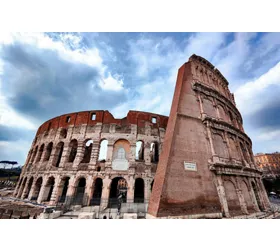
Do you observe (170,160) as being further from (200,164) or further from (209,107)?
(209,107)

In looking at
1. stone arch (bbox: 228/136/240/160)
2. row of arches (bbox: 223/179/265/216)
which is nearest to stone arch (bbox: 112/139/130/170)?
row of arches (bbox: 223/179/265/216)

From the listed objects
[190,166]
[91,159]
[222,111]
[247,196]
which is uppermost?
[222,111]

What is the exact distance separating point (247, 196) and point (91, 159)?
49.5 ft

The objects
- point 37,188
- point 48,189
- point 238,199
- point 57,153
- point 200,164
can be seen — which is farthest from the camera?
point 57,153

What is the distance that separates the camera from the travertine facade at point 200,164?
27.6ft

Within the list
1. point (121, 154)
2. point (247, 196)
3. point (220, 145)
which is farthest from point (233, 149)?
point (121, 154)

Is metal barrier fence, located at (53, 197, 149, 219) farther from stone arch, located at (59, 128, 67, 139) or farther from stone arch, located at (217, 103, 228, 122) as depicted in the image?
stone arch, located at (217, 103, 228, 122)

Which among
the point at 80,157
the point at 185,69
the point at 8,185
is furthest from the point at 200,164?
the point at 8,185

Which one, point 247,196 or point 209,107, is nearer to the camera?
point 247,196

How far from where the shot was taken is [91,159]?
1509 centimetres

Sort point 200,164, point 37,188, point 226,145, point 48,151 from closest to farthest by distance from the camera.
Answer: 1. point 200,164
2. point 226,145
3. point 37,188
4. point 48,151

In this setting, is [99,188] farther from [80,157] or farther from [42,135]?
[42,135]

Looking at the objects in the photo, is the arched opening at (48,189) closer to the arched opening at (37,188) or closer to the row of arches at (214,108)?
the arched opening at (37,188)

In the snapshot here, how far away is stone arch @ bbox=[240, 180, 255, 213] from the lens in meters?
11.2
